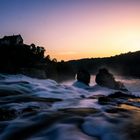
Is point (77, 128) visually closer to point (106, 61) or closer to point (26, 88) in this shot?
point (26, 88)

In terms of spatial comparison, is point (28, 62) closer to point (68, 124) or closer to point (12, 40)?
point (12, 40)

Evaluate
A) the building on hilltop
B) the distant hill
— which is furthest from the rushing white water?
the building on hilltop

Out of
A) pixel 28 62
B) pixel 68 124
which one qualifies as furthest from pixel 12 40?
pixel 68 124

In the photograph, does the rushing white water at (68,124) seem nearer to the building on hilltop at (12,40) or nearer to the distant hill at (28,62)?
the distant hill at (28,62)

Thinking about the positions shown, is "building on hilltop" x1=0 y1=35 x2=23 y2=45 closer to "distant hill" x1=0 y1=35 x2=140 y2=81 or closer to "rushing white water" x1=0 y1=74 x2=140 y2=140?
"distant hill" x1=0 y1=35 x2=140 y2=81

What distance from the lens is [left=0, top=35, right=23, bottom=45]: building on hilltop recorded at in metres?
63.0

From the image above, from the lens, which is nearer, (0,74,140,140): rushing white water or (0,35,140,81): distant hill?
(0,74,140,140): rushing white water

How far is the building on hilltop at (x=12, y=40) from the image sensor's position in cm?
6298

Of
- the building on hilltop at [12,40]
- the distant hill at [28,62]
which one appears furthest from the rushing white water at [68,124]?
the building on hilltop at [12,40]

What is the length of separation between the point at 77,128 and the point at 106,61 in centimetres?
13187

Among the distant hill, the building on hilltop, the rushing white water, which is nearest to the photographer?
the rushing white water

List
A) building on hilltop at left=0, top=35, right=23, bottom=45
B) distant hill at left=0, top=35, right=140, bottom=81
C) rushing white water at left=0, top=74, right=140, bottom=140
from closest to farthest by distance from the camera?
rushing white water at left=0, top=74, right=140, bottom=140 → distant hill at left=0, top=35, right=140, bottom=81 → building on hilltop at left=0, top=35, right=23, bottom=45

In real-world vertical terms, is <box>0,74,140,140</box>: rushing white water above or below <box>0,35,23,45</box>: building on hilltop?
below

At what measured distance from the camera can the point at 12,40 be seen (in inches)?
2506
